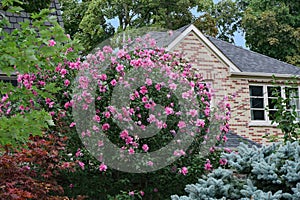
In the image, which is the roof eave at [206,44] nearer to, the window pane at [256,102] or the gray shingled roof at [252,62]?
the gray shingled roof at [252,62]

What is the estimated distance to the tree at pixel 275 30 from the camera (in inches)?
1009

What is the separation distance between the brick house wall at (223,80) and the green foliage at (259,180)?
10941 millimetres

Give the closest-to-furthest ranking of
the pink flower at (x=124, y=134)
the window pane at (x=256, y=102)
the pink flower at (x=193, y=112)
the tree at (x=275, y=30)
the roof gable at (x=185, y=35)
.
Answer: the pink flower at (x=124, y=134), the pink flower at (x=193, y=112), the roof gable at (x=185, y=35), the window pane at (x=256, y=102), the tree at (x=275, y=30)

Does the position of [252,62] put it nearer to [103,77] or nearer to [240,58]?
[240,58]

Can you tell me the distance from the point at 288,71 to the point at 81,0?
1493cm

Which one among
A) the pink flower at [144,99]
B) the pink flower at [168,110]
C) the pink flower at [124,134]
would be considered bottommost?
the pink flower at [124,134]

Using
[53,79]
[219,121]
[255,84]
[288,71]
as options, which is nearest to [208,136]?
[219,121]

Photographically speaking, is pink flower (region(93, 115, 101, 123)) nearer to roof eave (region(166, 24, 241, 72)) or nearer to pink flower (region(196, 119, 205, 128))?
pink flower (region(196, 119, 205, 128))

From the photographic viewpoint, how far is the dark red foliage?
636 centimetres

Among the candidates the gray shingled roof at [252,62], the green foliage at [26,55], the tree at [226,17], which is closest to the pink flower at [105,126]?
the green foliage at [26,55]

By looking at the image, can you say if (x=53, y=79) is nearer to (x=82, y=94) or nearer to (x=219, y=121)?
(x=82, y=94)

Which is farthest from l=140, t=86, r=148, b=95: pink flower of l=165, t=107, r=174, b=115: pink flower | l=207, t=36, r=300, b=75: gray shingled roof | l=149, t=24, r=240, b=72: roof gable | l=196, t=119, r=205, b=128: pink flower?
l=207, t=36, r=300, b=75: gray shingled roof

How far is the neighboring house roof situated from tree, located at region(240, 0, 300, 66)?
738 centimetres

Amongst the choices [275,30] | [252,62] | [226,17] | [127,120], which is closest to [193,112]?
[127,120]
